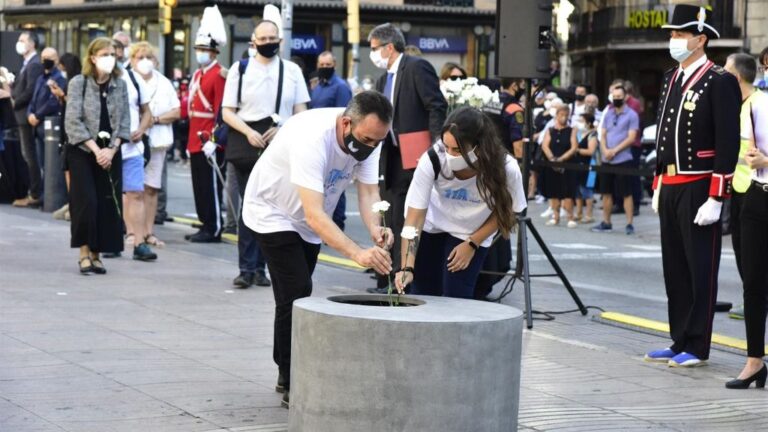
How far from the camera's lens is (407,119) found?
11281 mm

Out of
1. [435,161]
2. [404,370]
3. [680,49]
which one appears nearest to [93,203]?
[435,161]

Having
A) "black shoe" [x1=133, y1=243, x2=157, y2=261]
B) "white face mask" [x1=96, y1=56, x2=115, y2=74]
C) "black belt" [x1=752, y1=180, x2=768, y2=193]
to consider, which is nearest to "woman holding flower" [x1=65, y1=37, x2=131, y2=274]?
"white face mask" [x1=96, y1=56, x2=115, y2=74]

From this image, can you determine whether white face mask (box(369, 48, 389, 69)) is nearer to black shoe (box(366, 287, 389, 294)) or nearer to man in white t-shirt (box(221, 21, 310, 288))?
man in white t-shirt (box(221, 21, 310, 288))

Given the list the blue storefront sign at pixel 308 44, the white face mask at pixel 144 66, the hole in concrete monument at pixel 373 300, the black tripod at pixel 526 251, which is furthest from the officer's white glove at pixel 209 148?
the blue storefront sign at pixel 308 44

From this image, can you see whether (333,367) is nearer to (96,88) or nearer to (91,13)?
(96,88)

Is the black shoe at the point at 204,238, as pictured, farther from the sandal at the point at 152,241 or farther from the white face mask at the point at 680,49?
the white face mask at the point at 680,49

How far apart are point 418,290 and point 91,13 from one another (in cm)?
5202

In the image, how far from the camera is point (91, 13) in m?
58.3

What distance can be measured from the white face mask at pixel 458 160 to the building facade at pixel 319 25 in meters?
42.2

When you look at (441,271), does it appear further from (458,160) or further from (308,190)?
(308,190)

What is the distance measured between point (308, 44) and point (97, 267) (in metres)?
41.0

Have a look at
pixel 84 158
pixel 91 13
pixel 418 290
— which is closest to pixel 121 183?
pixel 84 158

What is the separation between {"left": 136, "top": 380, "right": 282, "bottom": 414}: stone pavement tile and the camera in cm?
714

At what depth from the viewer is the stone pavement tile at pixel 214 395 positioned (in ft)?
23.4
